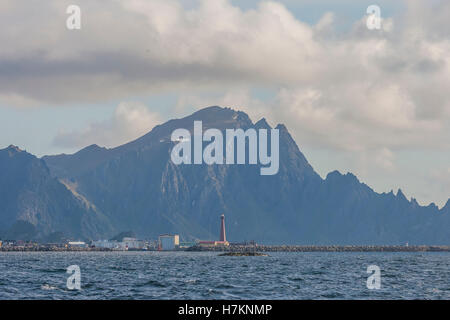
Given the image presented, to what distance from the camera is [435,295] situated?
97.6 m

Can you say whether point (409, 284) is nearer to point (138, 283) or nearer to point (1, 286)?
point (138, 283)

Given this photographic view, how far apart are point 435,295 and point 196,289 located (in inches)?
1220

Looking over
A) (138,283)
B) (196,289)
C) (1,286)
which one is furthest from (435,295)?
(1,286)

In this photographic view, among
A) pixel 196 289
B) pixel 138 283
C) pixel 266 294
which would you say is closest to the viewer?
pixel 266 294

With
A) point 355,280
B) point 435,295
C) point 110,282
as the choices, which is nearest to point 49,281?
point 110,282

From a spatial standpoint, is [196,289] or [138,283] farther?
[138,283]
